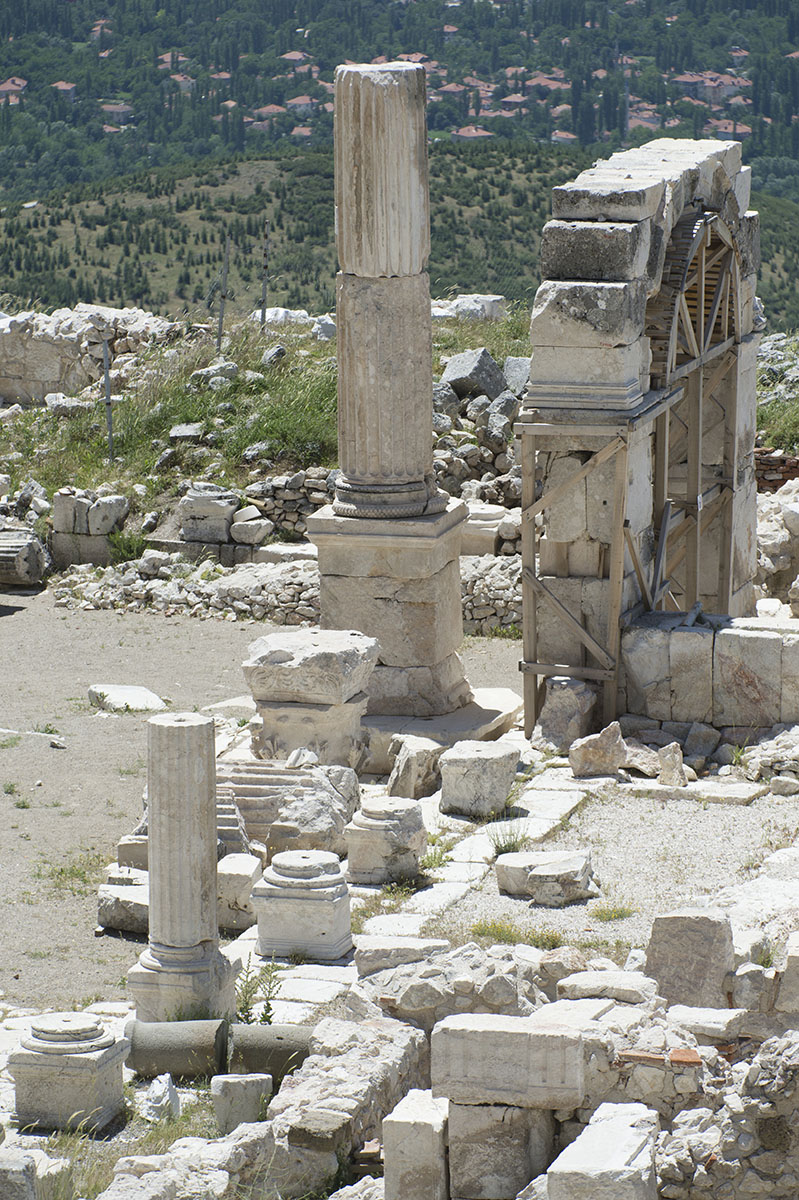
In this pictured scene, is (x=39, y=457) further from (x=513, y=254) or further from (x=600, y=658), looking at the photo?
(x=513, y=254)

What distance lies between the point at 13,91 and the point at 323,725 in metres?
56.7

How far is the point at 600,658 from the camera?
1225cm

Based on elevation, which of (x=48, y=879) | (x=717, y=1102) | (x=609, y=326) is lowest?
(x=48, y=879)

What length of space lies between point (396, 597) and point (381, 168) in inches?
115

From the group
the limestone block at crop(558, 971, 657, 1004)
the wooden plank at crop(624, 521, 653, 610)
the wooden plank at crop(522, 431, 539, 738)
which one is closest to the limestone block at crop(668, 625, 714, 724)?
the wooden plank at crop(624, 521, 653, 610)

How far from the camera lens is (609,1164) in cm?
596

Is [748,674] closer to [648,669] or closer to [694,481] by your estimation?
[648,669]

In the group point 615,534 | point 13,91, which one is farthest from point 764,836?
point 13,91

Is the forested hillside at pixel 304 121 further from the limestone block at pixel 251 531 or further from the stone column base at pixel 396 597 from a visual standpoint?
the stone column base at pixel 396 597

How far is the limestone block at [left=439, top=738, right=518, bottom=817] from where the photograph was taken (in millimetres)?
10984

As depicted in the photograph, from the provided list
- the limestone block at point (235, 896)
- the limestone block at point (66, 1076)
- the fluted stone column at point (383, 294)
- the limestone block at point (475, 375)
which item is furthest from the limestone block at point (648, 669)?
the limestone block at point (475, 375)

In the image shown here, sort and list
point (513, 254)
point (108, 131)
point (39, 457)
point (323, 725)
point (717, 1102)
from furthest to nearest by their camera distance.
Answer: point (108, 131) < point (513, 254) < point (39, 457) < point (323, 725) < point (717, 1102)

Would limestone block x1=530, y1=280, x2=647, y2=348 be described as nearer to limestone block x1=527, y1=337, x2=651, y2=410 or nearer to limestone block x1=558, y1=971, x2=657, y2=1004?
limestone block x1=527, y1=337, x2=651, y2=410

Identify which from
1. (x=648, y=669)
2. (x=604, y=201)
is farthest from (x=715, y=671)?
(x=604, y=201)
